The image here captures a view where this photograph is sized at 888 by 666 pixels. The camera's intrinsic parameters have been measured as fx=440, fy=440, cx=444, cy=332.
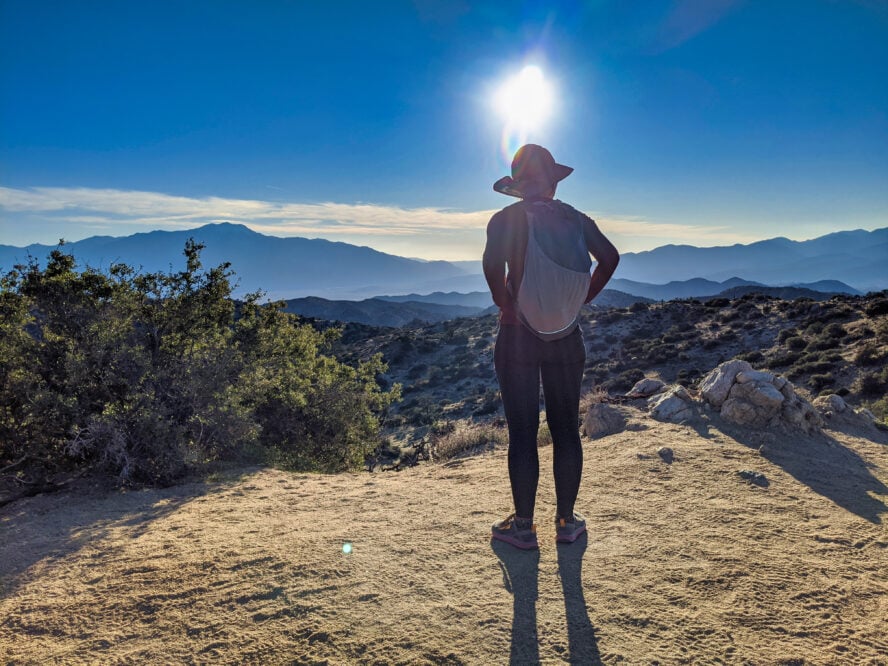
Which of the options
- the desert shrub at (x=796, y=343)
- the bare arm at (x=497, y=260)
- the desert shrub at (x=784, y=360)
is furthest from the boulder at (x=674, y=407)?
the desert shrub at (x=796, y=343)

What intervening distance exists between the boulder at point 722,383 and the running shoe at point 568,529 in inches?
163

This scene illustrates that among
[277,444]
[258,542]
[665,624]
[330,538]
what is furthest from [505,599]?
[277,444]

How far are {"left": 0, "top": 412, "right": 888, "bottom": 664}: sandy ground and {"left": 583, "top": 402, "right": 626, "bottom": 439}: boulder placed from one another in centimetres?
177

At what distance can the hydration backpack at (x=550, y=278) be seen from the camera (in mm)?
2691

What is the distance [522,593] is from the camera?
248cm

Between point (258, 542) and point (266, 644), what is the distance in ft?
3.88

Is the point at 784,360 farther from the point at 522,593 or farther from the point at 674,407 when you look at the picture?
the point at 522,593

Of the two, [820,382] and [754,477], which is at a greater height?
[754,477]

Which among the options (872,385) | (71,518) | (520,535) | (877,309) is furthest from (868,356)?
(71,518)

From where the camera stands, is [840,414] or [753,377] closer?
[753,377]

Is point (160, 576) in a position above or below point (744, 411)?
below

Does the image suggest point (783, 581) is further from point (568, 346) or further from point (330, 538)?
point (330, 538)

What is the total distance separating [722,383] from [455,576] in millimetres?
5239

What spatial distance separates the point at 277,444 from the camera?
7.55 metres
